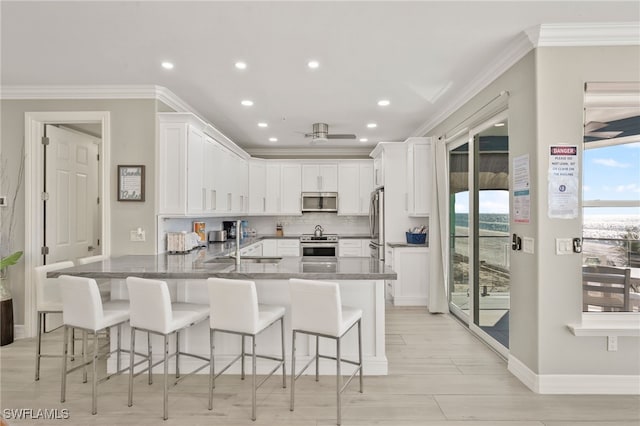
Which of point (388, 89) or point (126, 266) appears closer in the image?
point (126, 266)

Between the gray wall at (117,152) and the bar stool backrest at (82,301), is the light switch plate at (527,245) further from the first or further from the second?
the gray wall at (117,152)

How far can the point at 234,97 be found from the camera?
4.08 metres

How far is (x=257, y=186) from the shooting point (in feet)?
22.2

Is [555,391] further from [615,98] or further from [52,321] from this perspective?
[52,321]

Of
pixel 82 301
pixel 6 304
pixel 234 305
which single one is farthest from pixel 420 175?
pixel 6 304

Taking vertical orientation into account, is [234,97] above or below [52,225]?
above

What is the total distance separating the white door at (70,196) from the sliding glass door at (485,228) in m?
4.64

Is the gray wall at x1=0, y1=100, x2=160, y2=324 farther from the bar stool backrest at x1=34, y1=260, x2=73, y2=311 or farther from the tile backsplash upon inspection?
the tile backsplash

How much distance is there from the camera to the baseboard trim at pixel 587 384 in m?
2.63

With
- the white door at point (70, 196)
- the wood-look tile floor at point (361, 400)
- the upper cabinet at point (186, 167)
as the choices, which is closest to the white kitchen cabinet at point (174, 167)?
the upper cabinet at point (186, 167)

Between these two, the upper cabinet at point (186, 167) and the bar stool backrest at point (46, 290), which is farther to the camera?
the upper cabinet at point (186, 167)

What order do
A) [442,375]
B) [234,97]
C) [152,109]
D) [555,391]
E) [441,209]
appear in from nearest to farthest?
1. [555,391]
2. [442,375]
3. [152,109]
4. [234,97]
5. [441,209]

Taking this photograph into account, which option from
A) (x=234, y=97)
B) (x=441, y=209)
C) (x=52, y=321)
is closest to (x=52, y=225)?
(x=52, y=321)

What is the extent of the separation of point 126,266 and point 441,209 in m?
3.70
